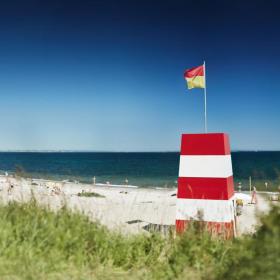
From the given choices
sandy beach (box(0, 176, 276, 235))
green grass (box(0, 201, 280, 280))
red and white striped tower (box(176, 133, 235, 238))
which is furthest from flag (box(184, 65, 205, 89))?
green grass (box(0, 201, 280, 280))

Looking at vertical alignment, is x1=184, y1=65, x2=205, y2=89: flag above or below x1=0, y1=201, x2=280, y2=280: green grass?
above

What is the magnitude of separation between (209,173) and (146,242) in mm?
1637

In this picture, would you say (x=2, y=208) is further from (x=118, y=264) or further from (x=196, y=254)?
(x=196, y=254)

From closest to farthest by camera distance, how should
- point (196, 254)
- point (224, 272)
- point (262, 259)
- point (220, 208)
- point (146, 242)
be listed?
1. point (262, 259)
2. point (224, 272)
3. point (196, 254)
4. point (146, 242)
5. point (220, 208)

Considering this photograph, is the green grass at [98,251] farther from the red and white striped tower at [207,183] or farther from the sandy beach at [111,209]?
the red and white striped tower at [207,183]

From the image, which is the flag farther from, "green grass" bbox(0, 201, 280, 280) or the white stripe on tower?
"green grass" bbox(0, 201, 280, 280)

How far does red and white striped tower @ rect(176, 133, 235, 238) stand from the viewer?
6410 mm

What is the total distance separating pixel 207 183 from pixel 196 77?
8.25ft

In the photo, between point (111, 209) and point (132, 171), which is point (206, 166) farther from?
point (132, 171)

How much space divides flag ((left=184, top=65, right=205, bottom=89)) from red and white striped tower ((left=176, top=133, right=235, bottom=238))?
186 centimetres

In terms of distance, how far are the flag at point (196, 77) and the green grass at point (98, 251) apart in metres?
3.47

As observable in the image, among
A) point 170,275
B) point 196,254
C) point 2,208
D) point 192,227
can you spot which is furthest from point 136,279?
point 2,208

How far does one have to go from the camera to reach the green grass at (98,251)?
4.20 metres

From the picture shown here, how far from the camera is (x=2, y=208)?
5.71 metres
